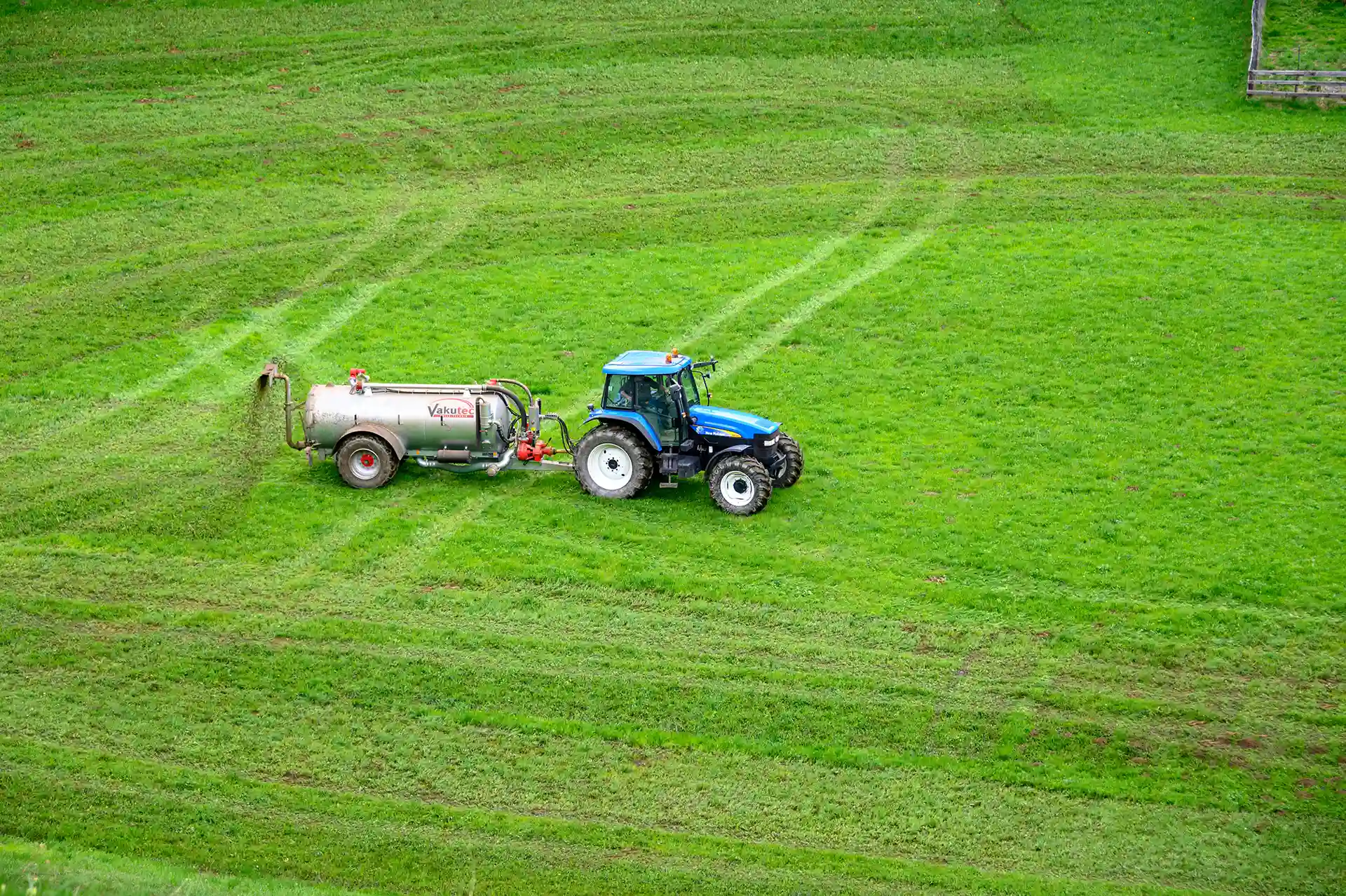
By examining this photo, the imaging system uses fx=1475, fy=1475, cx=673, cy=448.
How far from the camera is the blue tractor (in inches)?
1114

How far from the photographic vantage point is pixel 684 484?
98.0 ft

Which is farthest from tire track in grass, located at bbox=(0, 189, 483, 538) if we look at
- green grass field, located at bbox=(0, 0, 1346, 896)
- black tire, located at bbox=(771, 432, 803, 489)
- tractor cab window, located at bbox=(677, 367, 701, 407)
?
black tire, located at bbox=(771, 432, 803, 489)

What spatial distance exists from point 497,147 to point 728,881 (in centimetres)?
3360

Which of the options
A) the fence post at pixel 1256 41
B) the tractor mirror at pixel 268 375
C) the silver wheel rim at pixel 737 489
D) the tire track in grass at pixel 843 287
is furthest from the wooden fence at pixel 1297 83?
the tractor mirror at pixel 268 375

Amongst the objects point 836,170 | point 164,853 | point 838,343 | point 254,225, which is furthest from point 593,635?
point 836,170

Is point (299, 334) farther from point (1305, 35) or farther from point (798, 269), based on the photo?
point (1305, 35)

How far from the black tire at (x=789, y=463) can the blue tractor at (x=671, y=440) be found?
0.45 ft

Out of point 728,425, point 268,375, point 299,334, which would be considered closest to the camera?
point 728,425

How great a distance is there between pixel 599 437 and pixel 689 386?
80.7 inches

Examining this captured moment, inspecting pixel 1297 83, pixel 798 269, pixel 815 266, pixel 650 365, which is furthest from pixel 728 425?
pixel 1297 83

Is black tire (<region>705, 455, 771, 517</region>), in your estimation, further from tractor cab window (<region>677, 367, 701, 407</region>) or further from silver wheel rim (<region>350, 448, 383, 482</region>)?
silver wheel rim (<region>350, 448, 383, 482</region>)

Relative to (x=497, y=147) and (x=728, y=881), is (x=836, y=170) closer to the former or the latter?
(x=497, y=147)

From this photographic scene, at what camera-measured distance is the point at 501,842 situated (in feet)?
63.3

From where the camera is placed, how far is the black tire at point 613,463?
2856cm
